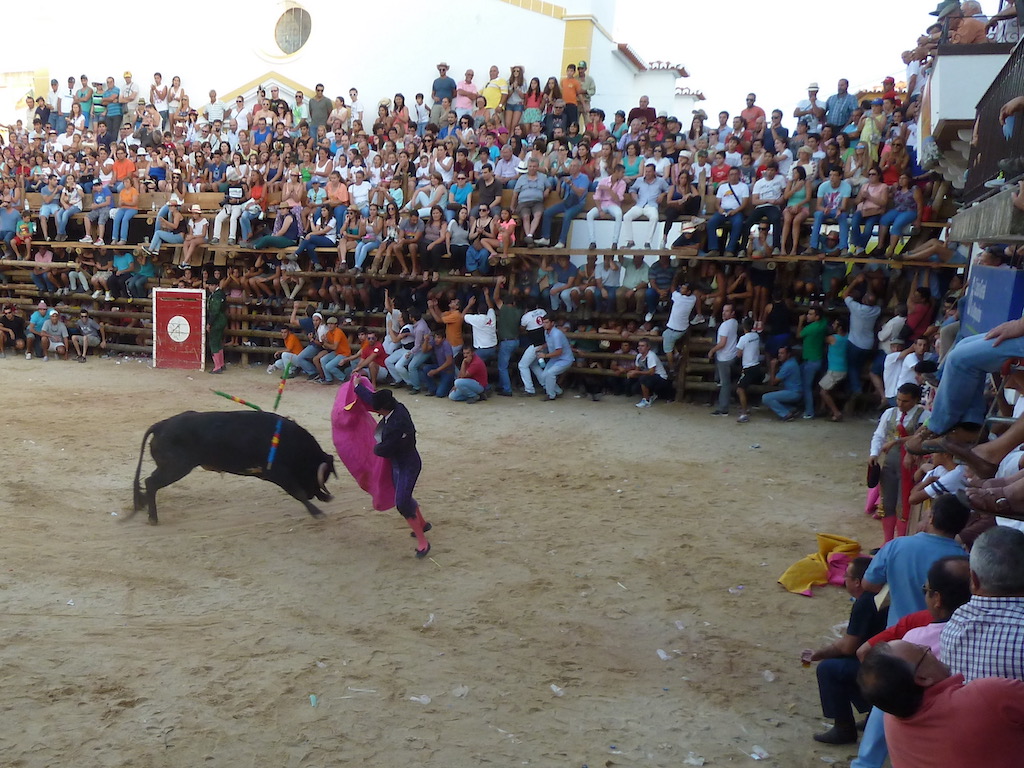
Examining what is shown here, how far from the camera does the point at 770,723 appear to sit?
466 cm

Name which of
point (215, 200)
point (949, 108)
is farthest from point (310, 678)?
point (215, 200)

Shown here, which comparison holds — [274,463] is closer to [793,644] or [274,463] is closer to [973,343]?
A: [793,644]

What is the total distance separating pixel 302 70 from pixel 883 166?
1533 centimetres

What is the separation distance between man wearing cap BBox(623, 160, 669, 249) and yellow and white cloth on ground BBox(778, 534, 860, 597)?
802cm

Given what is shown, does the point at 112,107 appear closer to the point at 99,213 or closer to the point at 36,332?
the point at 99,213

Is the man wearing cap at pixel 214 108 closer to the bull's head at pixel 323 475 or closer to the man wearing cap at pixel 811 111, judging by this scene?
the man wearing cap at pixel 811 111

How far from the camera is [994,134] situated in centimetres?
726

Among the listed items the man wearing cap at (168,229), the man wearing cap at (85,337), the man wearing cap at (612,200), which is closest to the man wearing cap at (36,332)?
the man wearing cap at (85,337)

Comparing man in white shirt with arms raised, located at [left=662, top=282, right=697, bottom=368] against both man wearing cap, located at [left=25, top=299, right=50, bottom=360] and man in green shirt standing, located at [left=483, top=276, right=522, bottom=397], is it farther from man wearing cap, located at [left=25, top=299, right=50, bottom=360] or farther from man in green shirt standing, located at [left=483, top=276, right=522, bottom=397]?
man wearing cap, located at [left=25, top=299, right=50, bottom=360]

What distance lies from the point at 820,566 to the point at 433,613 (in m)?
3.02

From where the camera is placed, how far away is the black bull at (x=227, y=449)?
7516 mm

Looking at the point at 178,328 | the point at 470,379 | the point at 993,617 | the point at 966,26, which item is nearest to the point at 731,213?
the point at 966,26

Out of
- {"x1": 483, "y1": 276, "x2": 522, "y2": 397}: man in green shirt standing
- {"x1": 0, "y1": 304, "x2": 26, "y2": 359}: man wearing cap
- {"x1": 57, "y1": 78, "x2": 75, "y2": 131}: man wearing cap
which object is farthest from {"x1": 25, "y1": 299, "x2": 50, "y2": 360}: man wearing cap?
{"x1": 483, "y1": 276, "x2": 522, "y2": 397}: man in green shirt standing

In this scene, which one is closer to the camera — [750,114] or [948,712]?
[948,712]
